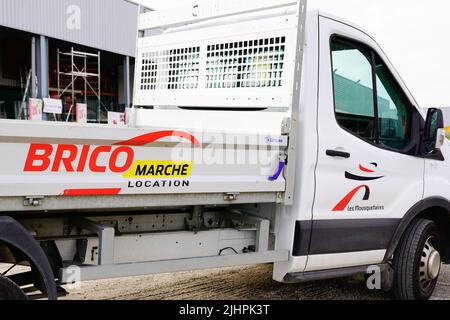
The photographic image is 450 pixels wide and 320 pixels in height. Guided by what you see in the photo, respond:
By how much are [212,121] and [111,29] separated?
17288 mm

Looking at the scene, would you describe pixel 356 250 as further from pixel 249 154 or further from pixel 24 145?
pixel 24 145

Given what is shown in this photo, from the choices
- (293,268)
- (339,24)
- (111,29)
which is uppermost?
(111,29)

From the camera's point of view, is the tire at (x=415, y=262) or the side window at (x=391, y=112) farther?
the tire at (x=415, y=262)

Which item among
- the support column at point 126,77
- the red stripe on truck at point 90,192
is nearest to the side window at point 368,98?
the red stripe on truck at point 90,192

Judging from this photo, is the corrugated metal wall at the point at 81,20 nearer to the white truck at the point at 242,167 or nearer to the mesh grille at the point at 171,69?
the mesh grille at the point at 171,69

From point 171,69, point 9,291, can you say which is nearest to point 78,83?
point 171,69

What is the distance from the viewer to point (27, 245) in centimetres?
264

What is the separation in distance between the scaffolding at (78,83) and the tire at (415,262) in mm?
15773

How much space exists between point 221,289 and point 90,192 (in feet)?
A: 8.79

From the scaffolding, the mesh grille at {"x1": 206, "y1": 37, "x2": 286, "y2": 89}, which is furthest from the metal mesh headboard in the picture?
the scaffolding

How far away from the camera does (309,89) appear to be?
373 centimetres

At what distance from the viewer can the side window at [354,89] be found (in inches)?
158

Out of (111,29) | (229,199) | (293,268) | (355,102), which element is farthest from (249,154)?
(111,29)

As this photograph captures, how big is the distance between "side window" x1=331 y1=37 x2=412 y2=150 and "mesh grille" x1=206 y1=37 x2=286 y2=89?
21.2 inches
